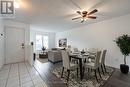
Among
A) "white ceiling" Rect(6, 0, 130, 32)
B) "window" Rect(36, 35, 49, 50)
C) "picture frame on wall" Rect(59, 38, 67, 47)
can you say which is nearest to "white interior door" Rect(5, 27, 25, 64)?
"white ceiling" Rect(6, 0, 130, 32)

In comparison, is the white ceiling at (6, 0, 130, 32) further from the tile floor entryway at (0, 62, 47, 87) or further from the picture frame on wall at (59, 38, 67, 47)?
the picture frame on wall at (59, 38, 67, 47)

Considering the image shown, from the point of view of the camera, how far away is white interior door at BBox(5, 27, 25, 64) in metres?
4.89

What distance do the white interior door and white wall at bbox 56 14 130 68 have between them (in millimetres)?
3999

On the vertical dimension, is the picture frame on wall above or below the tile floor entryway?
above

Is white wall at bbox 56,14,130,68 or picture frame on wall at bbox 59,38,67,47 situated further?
picture frame on wall at bbox 59,38,67,47

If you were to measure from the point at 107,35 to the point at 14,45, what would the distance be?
5315 millimetres

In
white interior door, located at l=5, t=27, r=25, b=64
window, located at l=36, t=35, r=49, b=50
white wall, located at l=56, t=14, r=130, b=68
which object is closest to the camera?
white wall, located at l=56, t=14, r=130, b=68

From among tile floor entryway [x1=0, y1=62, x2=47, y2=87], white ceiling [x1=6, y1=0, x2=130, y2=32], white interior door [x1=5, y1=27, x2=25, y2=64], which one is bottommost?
tile floor entryway [x1=0, y1=62, x2=47, y2=87]

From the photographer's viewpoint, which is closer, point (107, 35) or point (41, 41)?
point (107, 35)

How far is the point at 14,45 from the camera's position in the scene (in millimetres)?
5055

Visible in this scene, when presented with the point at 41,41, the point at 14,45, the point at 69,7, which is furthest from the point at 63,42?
the point at 69,7

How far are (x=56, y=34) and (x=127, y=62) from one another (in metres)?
7.52

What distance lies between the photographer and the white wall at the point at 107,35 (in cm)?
397

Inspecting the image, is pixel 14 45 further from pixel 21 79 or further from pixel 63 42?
pixel 63 42
